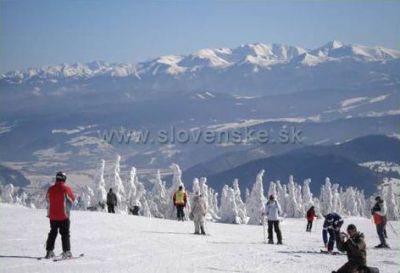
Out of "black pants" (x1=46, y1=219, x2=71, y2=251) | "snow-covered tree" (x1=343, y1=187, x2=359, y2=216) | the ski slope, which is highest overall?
"black pants" (x1=46, y1=219, x2=71, y2=251)

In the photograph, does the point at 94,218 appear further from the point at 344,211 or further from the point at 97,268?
the point at 344,211

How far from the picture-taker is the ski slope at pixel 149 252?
651 inches

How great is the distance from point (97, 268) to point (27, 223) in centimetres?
1106

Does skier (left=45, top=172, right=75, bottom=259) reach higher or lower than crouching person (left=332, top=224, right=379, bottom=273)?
higher

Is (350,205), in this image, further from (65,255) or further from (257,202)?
(65,255)

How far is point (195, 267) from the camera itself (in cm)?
1680

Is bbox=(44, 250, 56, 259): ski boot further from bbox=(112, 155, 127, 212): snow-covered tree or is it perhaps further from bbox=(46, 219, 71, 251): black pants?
bbox=(112, 155, 127, 212): snow-covered tree

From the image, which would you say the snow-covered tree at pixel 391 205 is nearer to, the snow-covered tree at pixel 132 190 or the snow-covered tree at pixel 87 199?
the snow-covered tree at pixel 132 190

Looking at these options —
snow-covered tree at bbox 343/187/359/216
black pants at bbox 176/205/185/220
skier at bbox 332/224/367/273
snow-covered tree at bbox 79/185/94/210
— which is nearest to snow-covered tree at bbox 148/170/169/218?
snow-covered tree at bbox 79/185/94/210

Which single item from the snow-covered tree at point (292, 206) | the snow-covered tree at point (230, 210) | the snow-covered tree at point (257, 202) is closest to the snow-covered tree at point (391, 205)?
the snow-covered tree at point (292, 206)

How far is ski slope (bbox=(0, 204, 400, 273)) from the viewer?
54.2 ft

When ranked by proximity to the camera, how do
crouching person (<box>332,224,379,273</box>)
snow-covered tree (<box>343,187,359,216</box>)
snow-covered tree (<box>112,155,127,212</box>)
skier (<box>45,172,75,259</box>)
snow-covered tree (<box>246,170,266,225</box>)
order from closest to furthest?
crouching person (<box>332,224,379,273</box>) < skier (<box>45,172,75,259</box>) < snow-covered tree (<box>112,155,127,212</box>) < snow-covered tree (<box>246,170,266,225</box>) < snow-covered tree (<box>343,187,359,216</box>)

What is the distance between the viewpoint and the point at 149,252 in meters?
19.5

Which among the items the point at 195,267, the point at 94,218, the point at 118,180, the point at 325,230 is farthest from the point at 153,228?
the point at 118,180
